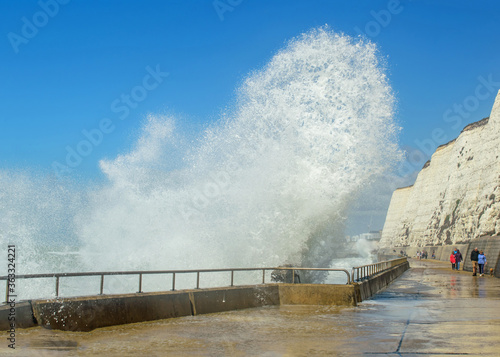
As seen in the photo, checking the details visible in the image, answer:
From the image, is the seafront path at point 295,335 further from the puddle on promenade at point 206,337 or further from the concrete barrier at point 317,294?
the concrete barrier at point 317,294

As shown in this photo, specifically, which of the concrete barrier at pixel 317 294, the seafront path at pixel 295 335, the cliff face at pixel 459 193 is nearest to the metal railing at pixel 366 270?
the concrete barrier at pixel 317 294

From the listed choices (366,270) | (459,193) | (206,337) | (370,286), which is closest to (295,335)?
(206,337)

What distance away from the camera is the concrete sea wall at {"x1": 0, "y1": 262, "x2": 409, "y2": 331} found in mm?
9758

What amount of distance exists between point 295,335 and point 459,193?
66.0m

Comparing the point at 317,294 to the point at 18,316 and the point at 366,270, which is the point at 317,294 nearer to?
the point at 366,270

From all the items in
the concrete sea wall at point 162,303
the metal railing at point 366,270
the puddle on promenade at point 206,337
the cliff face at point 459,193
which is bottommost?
the puddle on promenade at point 206,337

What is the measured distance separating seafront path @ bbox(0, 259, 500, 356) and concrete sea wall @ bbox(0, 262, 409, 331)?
293 millimetres

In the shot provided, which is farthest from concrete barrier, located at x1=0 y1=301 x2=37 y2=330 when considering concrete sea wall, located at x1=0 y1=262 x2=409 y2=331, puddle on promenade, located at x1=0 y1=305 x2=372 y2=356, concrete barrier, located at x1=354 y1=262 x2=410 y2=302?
concrete barrier, located at x1=354 y1=262 x2=410 y2=302

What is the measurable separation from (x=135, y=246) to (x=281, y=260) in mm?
8899

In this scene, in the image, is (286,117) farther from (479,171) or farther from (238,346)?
(479,171)

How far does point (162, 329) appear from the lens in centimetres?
1030

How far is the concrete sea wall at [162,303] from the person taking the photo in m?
9.76

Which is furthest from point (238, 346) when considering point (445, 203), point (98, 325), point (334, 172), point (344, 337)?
point (445, 203)

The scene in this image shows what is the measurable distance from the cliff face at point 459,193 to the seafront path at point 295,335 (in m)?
36.8
